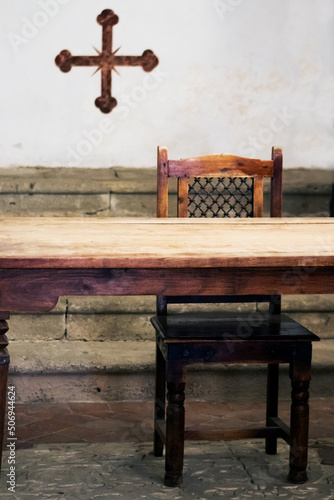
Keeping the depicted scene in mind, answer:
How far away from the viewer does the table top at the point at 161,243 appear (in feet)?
5.79

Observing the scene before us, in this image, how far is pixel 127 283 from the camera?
5.96 feet

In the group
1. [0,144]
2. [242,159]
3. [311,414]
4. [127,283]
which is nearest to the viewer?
[127,283]

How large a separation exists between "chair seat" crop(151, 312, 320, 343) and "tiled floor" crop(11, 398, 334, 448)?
2.14ft

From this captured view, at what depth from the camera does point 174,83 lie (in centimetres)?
407

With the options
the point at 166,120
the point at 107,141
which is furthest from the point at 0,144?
the point at 166,120

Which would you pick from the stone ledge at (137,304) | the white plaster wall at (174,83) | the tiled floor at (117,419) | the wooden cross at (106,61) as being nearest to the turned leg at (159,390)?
the tiled floor at (117,419)

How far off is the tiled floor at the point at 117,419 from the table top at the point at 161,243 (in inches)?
36.0

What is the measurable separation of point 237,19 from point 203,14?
20 cm

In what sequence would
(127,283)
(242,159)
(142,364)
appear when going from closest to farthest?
(127,283), (242,159), (142,364)

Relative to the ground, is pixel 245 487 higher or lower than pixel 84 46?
lower

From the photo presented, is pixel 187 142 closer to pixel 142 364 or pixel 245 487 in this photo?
pixel 142 364

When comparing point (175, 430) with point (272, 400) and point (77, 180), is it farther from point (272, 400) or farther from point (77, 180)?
point (77, 180)

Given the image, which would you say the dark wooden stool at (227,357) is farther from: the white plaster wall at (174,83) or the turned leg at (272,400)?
the white plaster wall at (174,83)

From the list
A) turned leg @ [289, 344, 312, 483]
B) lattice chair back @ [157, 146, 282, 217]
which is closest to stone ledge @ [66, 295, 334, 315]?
lattice chair back @ [157, 146, 282, 217]
